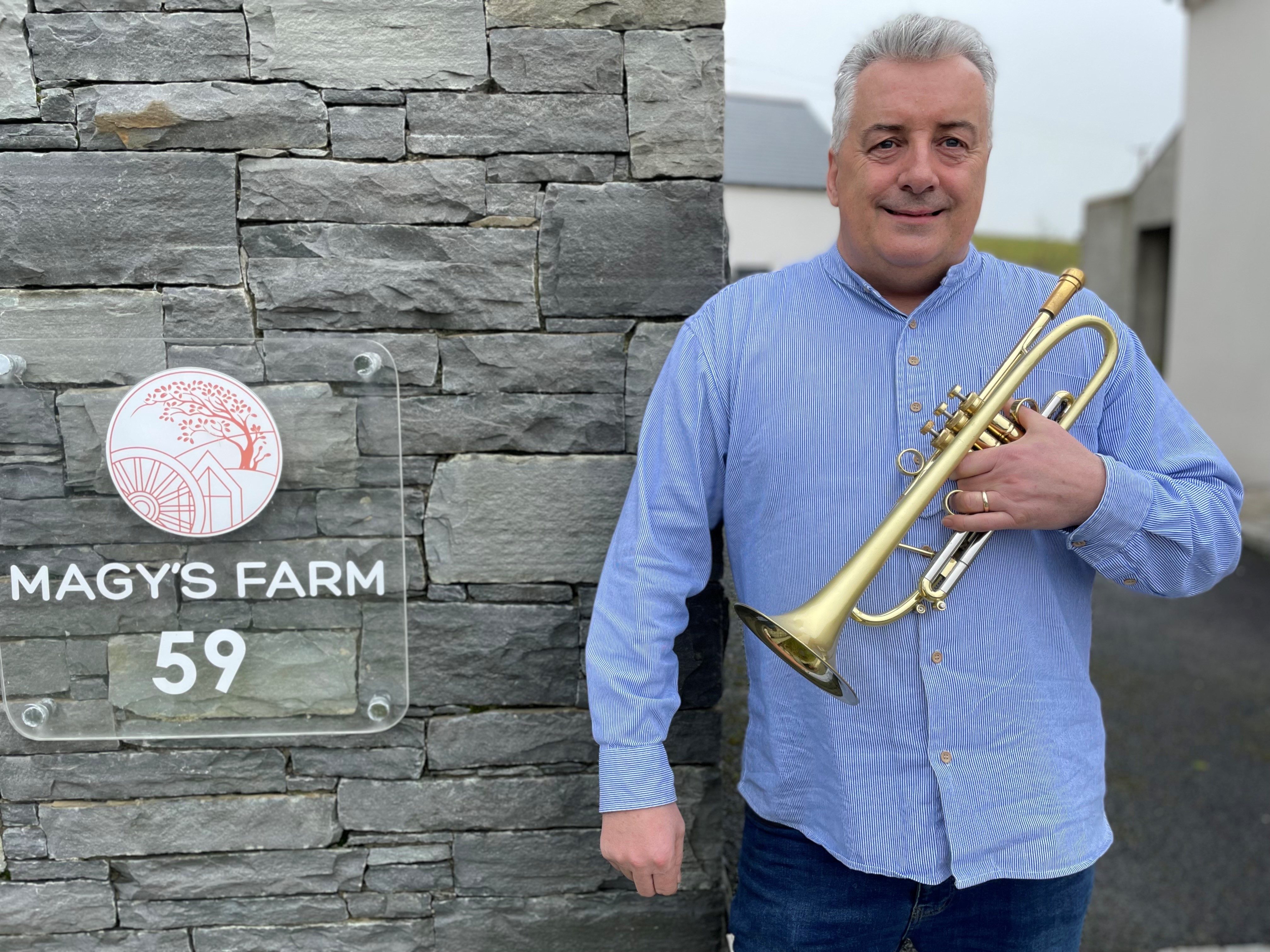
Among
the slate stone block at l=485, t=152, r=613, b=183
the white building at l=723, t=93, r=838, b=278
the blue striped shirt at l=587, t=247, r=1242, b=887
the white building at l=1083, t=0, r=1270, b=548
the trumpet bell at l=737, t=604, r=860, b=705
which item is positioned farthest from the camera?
the white building at l=723, t=93, r=838, b=278

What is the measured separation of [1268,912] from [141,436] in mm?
3479

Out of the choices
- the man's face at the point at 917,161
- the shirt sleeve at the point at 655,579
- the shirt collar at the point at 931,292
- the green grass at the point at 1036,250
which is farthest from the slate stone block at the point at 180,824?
the green grass at the point at 1036,250

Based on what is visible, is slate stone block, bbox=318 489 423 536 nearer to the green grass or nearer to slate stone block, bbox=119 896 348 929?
slate stone block, bbox=119 896 348 929

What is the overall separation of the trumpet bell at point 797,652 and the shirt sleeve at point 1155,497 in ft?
1.44

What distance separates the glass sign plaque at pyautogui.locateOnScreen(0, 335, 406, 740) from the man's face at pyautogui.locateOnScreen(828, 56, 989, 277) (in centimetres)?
91

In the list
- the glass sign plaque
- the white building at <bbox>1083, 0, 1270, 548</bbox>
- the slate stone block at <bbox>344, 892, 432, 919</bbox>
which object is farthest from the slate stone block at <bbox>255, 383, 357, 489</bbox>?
the white building at <bbox>1083, 0, 1270, 548</bbox>

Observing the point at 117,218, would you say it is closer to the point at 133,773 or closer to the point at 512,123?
the point at 512,123

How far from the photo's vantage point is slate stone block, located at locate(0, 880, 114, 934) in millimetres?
2014

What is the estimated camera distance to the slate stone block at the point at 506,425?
6.31ft

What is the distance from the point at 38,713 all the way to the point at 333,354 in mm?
904

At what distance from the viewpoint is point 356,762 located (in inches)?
79.7

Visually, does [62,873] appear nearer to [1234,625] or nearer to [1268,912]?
[1268,912]

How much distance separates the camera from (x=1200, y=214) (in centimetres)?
993

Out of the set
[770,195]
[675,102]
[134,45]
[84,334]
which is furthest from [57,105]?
[770,195]
